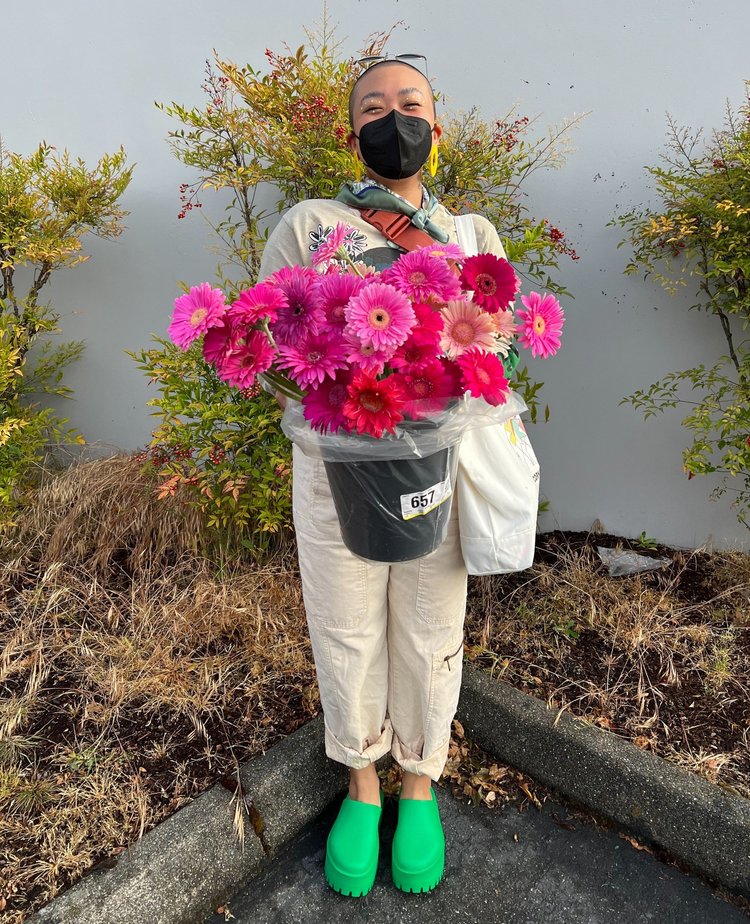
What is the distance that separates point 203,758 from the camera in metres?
1.99

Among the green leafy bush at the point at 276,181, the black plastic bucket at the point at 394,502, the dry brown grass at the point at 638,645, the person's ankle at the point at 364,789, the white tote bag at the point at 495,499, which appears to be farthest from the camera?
the green leafy bush at the point at 276,181

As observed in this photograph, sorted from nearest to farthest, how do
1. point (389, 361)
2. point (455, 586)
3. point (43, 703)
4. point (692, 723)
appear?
point (389, 361)
point (455, 586)
point (692, 723)
point (43, 703)

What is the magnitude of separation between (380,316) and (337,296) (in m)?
0.11

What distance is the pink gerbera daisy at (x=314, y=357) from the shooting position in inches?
40.5

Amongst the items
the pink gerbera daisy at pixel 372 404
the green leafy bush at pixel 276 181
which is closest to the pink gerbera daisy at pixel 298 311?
the pink gerbera daisy at pixel 372 404

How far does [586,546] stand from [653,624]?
53 cm

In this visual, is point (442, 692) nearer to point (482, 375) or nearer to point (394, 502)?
point (394, 502)

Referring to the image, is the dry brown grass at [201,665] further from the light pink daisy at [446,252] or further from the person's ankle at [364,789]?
the light pink daisy at [446,252]

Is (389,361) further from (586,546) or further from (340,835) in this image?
(586,546)

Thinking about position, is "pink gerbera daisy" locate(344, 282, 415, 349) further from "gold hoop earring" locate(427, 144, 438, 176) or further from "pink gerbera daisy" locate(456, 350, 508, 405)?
"gold hoop earring" locate(427, 144, 438, 176)

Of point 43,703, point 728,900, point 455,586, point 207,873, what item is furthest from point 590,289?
point 43,703

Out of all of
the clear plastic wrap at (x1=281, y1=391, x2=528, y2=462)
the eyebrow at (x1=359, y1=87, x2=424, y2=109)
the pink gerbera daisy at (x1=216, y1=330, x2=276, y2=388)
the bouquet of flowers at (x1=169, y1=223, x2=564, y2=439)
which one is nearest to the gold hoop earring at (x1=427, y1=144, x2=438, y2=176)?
the eyebrow at (x1=359, y1=87, x2=424, y2=109)

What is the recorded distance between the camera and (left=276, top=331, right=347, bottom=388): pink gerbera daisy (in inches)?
40.5

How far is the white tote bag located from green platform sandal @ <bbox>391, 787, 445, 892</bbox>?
2.54ft
